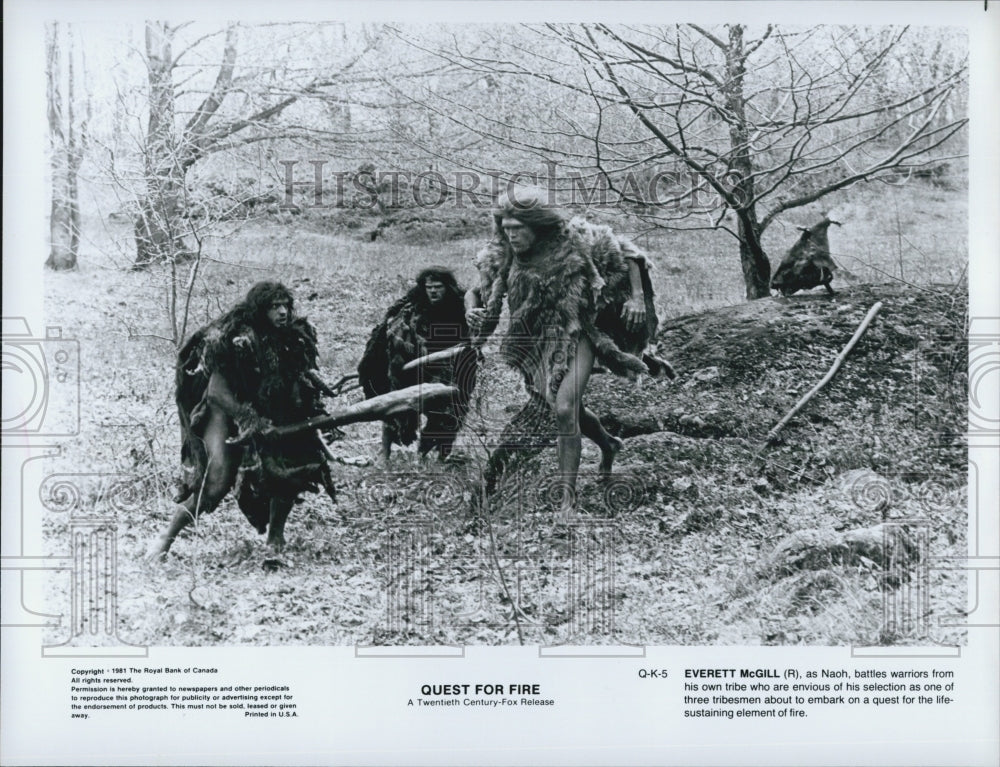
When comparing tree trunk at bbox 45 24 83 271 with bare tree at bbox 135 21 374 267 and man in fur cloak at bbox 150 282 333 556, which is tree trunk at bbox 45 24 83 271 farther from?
man in fur cloak at bbox 150 282 333 556

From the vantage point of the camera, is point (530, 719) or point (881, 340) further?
point (881, 340)

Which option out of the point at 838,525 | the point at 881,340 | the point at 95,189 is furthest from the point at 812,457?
the point at 95,189

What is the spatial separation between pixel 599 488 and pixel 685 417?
68 cm

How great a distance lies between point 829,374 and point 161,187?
4.19 meters

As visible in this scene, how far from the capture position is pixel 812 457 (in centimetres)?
671

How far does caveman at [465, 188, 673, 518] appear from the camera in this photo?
6.68 meters

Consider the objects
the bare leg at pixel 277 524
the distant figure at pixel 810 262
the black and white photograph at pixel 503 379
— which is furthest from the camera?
the distant figure at pixel 810 262

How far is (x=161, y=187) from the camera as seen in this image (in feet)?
22.2

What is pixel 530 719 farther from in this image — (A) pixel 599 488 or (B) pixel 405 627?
(A) pixel 599 488

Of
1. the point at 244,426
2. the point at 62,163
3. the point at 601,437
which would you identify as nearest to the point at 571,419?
the point at 601,437

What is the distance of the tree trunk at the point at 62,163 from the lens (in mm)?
6559

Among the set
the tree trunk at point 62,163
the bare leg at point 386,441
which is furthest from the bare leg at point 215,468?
the tree trunk at point 62,163

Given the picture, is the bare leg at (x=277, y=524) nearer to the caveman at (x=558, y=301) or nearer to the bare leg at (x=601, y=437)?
the caveman at (x=558, y=301)

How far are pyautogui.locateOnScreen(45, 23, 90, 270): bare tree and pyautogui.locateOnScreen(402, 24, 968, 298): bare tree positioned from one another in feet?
6.94
